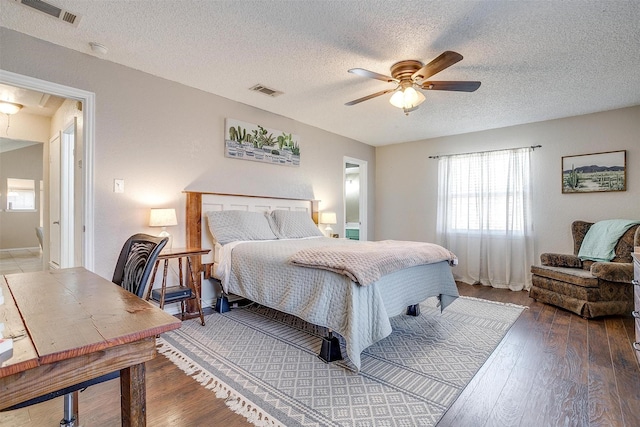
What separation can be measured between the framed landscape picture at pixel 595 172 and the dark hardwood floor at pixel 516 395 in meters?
2.26

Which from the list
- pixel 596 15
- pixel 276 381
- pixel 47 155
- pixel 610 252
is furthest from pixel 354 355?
pixel 47 155

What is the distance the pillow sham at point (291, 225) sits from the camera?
12.4ft

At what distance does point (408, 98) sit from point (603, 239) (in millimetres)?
3002

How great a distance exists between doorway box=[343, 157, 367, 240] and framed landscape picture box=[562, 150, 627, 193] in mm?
3086

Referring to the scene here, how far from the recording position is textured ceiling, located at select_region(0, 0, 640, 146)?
2.03 m

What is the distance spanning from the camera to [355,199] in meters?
7.25

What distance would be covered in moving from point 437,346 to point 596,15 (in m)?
2.62

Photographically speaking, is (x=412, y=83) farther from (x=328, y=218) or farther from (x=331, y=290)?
(x=328, y=218)

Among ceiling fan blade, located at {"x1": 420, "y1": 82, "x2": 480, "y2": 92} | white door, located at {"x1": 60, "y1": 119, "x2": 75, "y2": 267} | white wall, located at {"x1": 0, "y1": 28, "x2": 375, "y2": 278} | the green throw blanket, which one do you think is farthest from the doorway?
white door, located at {"x1": 60, "y1": 119, "x2": 75, "y2": 267}

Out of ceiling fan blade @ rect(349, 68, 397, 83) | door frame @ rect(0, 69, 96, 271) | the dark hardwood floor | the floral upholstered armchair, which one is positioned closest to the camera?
the dark hardwood floor

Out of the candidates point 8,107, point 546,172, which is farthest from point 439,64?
point 8,107

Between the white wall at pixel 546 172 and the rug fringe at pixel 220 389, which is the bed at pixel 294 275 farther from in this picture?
the white wall at pixel 546 172

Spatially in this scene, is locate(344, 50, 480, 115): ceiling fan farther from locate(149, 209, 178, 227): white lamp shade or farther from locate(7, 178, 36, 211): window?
locate(7, 178, 36, 211): window

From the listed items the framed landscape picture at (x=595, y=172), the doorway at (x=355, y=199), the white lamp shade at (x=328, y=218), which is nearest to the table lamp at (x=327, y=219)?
the white lamp shade at (x=328, y=218)
